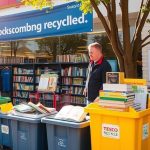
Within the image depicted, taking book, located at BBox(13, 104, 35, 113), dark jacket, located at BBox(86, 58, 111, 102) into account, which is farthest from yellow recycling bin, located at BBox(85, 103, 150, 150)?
dark jacket, located at BBox(86, 58, 111, 102)

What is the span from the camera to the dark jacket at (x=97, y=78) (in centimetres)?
460

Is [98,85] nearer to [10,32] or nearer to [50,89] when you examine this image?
[50,89]

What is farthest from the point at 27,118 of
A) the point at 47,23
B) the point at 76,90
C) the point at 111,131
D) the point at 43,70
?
the point at 43,70

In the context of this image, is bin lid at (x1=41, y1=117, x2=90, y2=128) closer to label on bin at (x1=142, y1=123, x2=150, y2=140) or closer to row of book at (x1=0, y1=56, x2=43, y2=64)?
label on bin at (x1=142, y1=123, x2=150, y2=140)

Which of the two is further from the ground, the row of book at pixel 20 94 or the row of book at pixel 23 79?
the row of book at pixel 23 79

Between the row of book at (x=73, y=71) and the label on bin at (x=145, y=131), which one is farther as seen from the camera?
the row of book at (x=73, y=71)

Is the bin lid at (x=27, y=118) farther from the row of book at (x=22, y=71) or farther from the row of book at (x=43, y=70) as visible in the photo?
the row of book at (x=22, y=71)

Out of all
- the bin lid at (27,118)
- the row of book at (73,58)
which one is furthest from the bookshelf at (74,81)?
the bin lid at (27,118)

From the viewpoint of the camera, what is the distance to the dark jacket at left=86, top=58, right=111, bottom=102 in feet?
15.1

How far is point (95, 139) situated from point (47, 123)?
66 cm

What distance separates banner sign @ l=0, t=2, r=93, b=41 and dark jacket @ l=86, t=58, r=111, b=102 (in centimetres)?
302

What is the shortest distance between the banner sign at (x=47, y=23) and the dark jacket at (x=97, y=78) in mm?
3017

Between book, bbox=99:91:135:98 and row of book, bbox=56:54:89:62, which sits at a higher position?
row of book, bbox=56:54:89:62

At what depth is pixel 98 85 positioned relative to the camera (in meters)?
4.64
